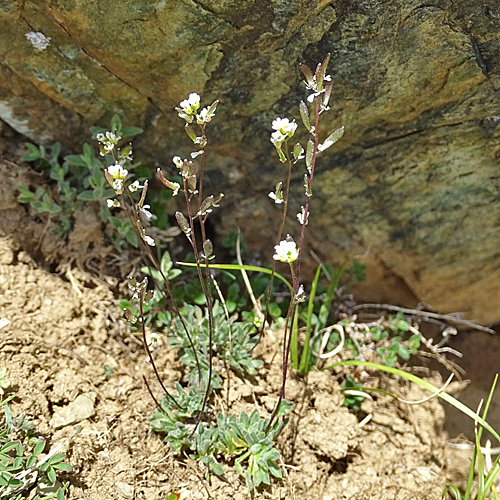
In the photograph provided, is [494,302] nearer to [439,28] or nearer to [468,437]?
[468,437]

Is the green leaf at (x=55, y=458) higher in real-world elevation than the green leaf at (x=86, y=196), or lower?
lower

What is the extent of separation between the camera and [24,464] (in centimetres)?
219

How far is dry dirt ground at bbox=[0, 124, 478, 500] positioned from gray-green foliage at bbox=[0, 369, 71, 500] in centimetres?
8

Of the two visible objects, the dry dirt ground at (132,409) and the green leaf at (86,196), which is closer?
the dry dirt ground at (132,409)

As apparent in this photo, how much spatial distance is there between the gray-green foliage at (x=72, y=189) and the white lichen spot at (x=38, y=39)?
1.54 ft

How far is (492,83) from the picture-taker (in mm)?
2479

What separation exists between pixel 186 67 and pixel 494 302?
8.44 ft

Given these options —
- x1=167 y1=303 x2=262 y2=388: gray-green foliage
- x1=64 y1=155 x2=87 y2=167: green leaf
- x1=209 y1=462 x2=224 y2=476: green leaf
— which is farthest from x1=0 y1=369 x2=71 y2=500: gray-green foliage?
x1=64 y1=155 x2=87 y2=167: green leaf

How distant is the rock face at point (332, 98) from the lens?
2.35 m

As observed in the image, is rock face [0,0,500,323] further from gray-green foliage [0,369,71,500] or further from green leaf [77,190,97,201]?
gray-green foliage [0,369,71,500]

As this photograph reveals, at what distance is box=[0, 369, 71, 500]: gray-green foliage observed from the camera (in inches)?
81.9

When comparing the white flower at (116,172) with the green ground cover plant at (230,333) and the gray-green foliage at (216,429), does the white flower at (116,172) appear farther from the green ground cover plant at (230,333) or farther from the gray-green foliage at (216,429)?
the gray-green foliage at (216,429)

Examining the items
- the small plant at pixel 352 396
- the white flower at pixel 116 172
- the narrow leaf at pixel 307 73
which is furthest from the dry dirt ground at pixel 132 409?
the narrow leaf at pixel 307 73

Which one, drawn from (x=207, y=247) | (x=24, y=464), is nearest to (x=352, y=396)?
(x=207, y=247)
